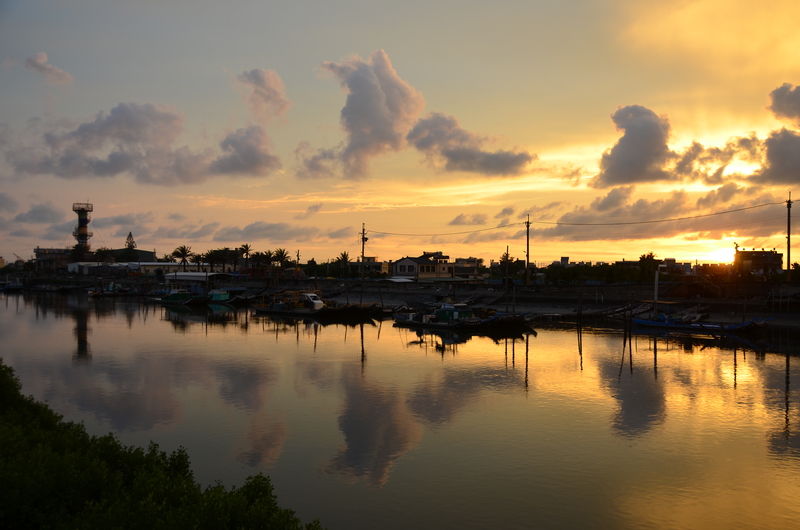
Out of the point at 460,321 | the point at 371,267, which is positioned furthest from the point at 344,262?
the point at 460,321

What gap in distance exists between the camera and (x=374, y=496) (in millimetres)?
20250

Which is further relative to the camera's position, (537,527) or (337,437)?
(337,437)

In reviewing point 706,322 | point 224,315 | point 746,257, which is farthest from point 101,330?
point 746,257

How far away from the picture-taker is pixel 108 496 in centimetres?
1370

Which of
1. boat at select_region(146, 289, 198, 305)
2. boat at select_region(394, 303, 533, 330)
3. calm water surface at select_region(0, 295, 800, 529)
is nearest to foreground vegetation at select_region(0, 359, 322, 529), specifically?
calm water surface at select_region(0, 295, 800, 529)

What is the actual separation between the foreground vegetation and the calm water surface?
587 cm

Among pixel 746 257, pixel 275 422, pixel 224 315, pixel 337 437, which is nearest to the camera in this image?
pixel 337 437

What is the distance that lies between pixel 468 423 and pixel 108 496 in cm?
1859

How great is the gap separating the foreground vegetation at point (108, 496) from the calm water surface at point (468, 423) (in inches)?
231

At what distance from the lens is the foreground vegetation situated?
39.1 ft

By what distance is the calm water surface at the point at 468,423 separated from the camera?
65.3ft

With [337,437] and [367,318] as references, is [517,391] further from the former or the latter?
[367,318]

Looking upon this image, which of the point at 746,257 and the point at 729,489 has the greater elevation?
the point at 746,257

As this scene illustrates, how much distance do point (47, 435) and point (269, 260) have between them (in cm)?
15036
